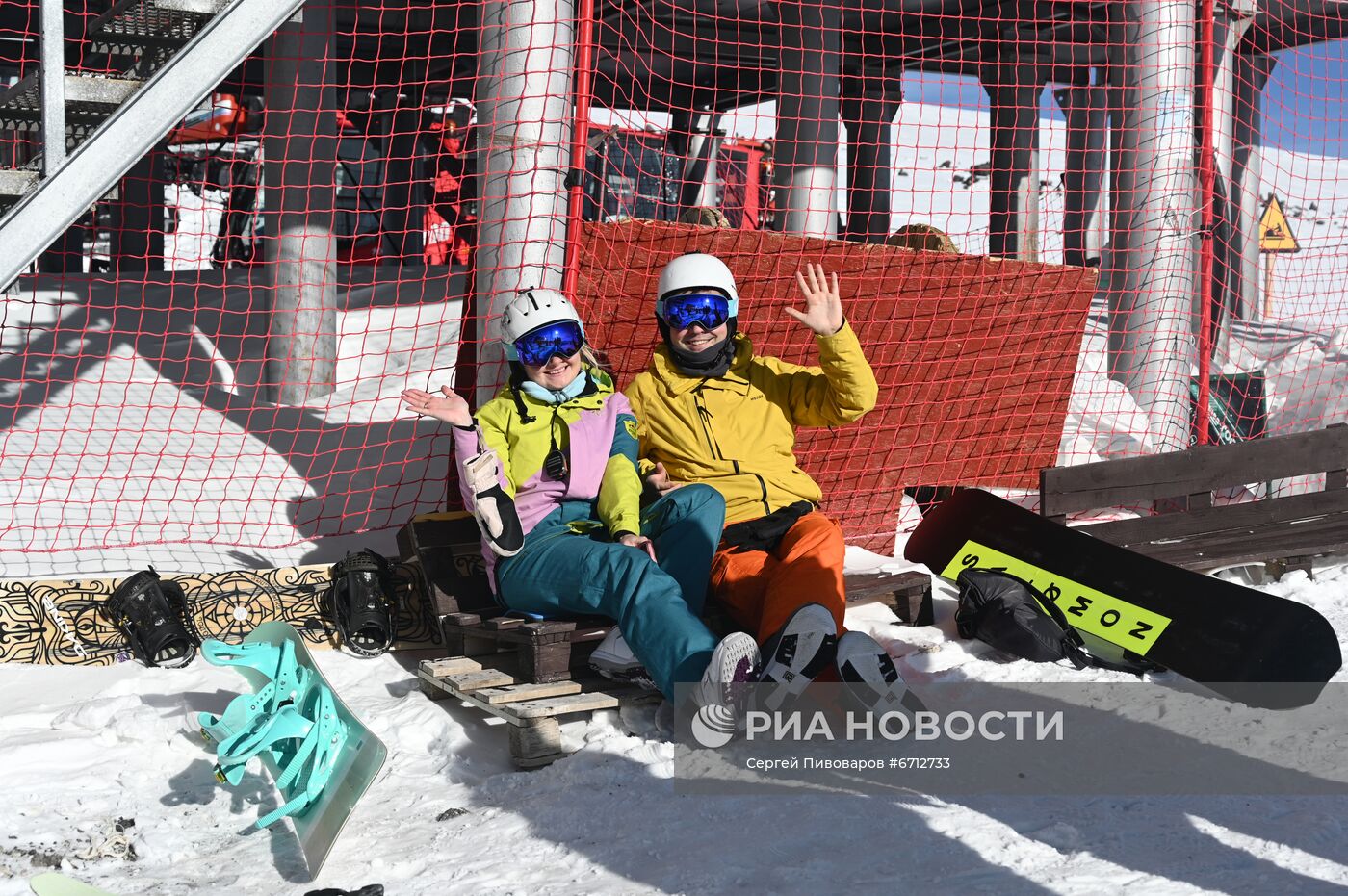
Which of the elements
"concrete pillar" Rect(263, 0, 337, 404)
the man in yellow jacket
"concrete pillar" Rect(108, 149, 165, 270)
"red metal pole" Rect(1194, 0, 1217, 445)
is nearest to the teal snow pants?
the man in yellow jacket

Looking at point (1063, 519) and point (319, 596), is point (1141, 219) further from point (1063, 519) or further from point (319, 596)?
point (319, 596)

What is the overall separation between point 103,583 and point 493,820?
209 cm

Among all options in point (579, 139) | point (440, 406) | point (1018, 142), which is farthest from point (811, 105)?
point (440, 406)

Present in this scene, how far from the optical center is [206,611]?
15.2 ft

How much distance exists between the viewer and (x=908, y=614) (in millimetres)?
4766

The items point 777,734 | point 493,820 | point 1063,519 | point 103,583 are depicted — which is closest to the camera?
point 493,820

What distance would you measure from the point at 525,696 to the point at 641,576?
1.65 feet

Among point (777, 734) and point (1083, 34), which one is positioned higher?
point (1083, 34)

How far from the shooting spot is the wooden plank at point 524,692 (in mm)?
3834

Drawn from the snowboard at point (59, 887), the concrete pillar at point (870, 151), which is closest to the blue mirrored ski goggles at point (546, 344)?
the snowboard at point (59, 887)

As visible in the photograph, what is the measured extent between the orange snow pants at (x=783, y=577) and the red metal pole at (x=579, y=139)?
51.6 inches

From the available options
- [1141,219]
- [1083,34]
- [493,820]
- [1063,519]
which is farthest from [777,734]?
[1083,34]

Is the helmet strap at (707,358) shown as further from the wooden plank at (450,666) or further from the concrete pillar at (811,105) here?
the concrete pillar at (811,105)

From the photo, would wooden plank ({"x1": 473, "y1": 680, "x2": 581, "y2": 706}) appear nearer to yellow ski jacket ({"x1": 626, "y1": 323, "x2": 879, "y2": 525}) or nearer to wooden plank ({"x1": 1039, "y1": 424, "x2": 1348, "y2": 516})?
yellow ski jacket ({"x1": 626, "y1": 323, "x2": 879, "y2": 525})
